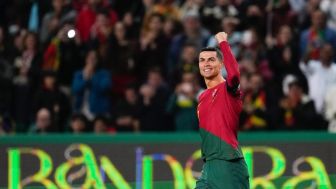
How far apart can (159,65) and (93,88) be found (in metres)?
1.01

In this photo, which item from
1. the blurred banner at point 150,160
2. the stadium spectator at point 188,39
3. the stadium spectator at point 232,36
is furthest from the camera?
the stadium spectator at point 188,39

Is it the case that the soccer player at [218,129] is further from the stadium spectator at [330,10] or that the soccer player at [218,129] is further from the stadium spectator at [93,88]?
the stadium spectator at [330,10]

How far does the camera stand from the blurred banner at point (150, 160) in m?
12.9

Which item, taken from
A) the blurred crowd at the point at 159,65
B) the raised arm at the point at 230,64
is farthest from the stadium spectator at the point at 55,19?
the raised arm at the point at 230,64

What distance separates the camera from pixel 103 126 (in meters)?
14.3

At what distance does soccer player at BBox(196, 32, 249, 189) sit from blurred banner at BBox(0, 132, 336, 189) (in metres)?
3.67

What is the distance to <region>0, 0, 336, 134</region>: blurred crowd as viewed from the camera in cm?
1434

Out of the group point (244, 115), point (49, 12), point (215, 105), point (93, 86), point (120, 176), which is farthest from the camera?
point (49, 12)

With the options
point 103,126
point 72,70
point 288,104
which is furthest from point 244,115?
point 72,70

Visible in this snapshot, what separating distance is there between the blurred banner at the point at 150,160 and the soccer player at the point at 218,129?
12.0ft

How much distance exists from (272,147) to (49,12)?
5388mm

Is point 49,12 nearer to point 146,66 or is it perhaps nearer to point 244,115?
point 146,66

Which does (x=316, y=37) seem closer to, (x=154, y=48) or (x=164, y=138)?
(x=154, y=48)

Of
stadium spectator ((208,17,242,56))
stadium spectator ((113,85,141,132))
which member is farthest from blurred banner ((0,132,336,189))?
stadium spectator ((208,17,242,56))
